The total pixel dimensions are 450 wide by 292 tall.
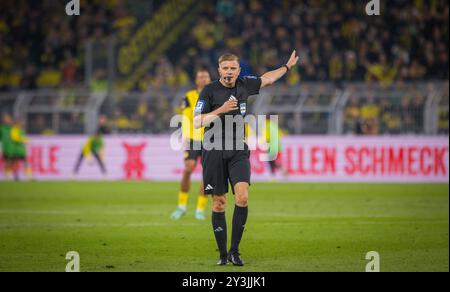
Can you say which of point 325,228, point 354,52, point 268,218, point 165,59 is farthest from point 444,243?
point 165,59

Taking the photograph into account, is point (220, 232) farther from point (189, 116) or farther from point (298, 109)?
point (298, 109)

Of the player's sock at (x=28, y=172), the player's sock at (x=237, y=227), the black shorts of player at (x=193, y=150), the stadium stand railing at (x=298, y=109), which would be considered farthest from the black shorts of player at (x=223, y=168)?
the player's sock at (x=28, y=172)

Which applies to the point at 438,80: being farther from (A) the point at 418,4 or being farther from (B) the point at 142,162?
(B) the point at 142,162

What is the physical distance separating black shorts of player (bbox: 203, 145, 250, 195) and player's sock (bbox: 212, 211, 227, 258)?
28cm

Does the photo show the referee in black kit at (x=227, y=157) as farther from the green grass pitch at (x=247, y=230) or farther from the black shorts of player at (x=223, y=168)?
the green grass pitch at (x=247, y=230)

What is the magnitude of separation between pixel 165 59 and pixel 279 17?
169 inches

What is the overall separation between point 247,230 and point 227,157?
12.3 feet

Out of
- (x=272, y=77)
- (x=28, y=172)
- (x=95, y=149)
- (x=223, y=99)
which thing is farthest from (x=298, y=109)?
Result: (x=223, y=99)

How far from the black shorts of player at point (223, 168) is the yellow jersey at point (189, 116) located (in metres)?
4.77

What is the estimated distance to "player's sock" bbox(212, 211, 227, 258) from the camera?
402 inches

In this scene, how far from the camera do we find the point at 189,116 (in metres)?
15.6

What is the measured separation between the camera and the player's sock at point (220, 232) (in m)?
10.2
